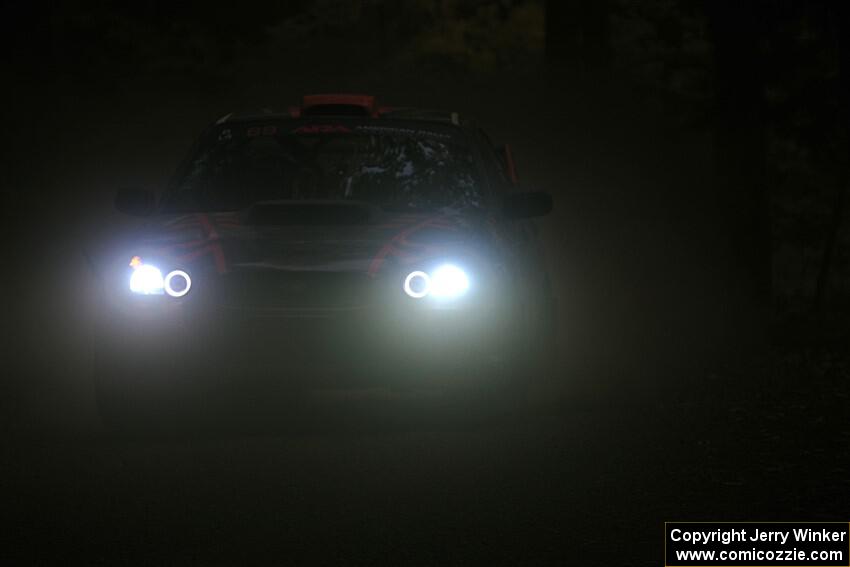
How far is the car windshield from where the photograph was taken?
37.6 feet

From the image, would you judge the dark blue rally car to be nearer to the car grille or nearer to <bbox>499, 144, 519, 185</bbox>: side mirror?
the car grille

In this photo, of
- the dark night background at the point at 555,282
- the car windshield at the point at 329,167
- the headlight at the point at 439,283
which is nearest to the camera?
the dark night background at the point at 555,282

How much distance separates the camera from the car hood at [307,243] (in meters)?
10.2

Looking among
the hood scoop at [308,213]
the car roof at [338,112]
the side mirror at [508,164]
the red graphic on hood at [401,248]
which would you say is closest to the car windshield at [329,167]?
the car roof at [338,112]

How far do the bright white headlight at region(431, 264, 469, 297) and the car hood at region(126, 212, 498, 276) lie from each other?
0.09m

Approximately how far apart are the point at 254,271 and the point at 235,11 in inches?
900

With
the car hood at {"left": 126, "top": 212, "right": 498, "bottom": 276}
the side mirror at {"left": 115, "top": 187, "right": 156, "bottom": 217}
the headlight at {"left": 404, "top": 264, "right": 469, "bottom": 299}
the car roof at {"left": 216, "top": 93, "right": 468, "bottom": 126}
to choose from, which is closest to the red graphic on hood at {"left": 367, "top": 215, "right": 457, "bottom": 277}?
the car hood at {"left": 126, "top": 212, "right": 498, "bottom": 276}

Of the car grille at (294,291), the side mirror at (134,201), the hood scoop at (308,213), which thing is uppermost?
the side mirror at (134,201)

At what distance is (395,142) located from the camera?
11844 millimetres

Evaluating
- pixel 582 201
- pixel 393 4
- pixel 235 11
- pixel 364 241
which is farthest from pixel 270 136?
pixel 393 4

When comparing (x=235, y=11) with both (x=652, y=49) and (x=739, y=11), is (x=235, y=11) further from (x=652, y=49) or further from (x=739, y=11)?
(x=739, y=11)

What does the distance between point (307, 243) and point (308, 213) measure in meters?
0.39

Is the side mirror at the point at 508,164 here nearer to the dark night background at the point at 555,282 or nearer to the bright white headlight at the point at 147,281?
the dark night background at the point at 555,282

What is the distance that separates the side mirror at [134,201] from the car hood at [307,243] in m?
0.85
